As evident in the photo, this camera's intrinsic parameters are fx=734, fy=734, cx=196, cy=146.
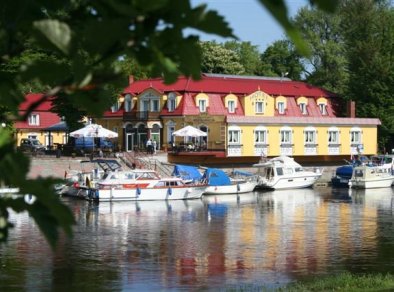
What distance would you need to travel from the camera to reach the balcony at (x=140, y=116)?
61.1m

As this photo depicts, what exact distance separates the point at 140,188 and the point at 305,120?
22797mm

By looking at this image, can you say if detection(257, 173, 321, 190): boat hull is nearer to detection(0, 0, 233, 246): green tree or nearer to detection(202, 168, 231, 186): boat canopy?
detection(202, 168, 231, 186): boat canopy

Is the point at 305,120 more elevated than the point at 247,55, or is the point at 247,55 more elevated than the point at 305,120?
the point at 247,55

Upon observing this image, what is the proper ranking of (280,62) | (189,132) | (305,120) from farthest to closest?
(280,62)
(305,120)
(189,132)

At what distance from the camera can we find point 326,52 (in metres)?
84.8

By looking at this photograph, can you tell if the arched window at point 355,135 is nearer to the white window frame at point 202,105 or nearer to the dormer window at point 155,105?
the white window frame at point 202,105

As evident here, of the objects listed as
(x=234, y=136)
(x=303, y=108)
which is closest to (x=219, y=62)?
(x=303, y=108)

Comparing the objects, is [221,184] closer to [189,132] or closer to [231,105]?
[189,132]

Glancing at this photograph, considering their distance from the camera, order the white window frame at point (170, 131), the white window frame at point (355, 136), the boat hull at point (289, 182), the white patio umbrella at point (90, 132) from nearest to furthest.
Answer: the boat hull at point (289, 182)
the white patio umbrella at point (90, 132)
the white window frame at point (170, 131)
the white window frame at point (355, 136)

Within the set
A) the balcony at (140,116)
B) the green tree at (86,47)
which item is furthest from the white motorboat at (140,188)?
the green tree at (86,47)

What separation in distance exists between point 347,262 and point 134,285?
670 cm

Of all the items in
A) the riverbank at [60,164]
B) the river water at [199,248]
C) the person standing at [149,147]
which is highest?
the person standing at [149,147]

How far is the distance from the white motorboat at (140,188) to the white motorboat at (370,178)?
1436cm

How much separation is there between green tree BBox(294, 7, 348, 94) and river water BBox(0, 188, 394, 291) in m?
46.4
